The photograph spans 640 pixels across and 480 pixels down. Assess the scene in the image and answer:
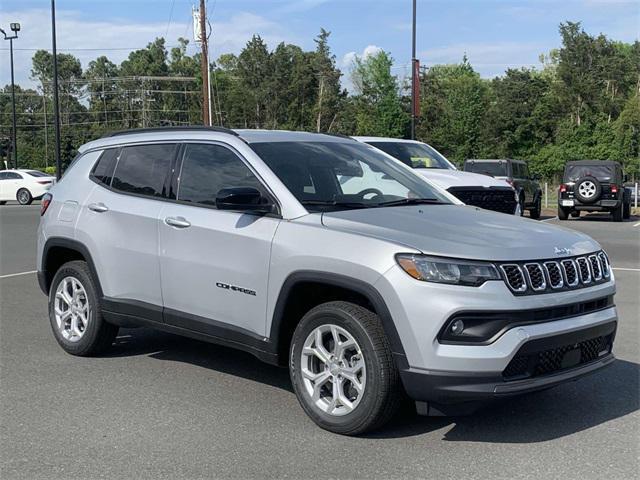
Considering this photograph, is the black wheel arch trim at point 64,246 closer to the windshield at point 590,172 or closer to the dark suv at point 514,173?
the dark suv at point 514,173

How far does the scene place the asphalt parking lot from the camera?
13.5 feet

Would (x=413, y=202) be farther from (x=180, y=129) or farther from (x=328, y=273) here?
(x=180, y=129)

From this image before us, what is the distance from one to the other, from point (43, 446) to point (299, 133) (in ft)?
9.78

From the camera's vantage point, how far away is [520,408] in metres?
5.11

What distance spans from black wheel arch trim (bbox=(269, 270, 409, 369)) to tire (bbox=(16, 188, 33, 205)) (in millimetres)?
31496

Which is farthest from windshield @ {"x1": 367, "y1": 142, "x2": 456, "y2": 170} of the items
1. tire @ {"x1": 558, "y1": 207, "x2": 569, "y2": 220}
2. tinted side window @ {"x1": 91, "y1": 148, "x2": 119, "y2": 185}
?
tire @ {"x1": 558, "y1": 207, "x2": 569, "y2": 220}

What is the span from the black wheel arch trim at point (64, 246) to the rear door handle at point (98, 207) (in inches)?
12.0

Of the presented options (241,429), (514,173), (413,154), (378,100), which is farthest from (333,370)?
(378,100)

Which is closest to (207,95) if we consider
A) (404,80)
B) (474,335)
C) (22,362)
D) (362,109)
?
(22,362)

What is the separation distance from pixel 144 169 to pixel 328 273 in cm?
221

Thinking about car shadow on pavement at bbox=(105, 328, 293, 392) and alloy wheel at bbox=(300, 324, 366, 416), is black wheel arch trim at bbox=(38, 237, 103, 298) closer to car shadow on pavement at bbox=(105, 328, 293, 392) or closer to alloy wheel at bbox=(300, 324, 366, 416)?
car shadow on pavement at bbox=(105, 328, 293, 392)

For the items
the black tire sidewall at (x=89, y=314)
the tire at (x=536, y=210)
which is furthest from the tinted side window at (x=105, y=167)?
the tire at (x=536, y=210)

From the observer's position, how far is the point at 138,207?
232 inches

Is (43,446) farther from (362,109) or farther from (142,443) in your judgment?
(362,109)
